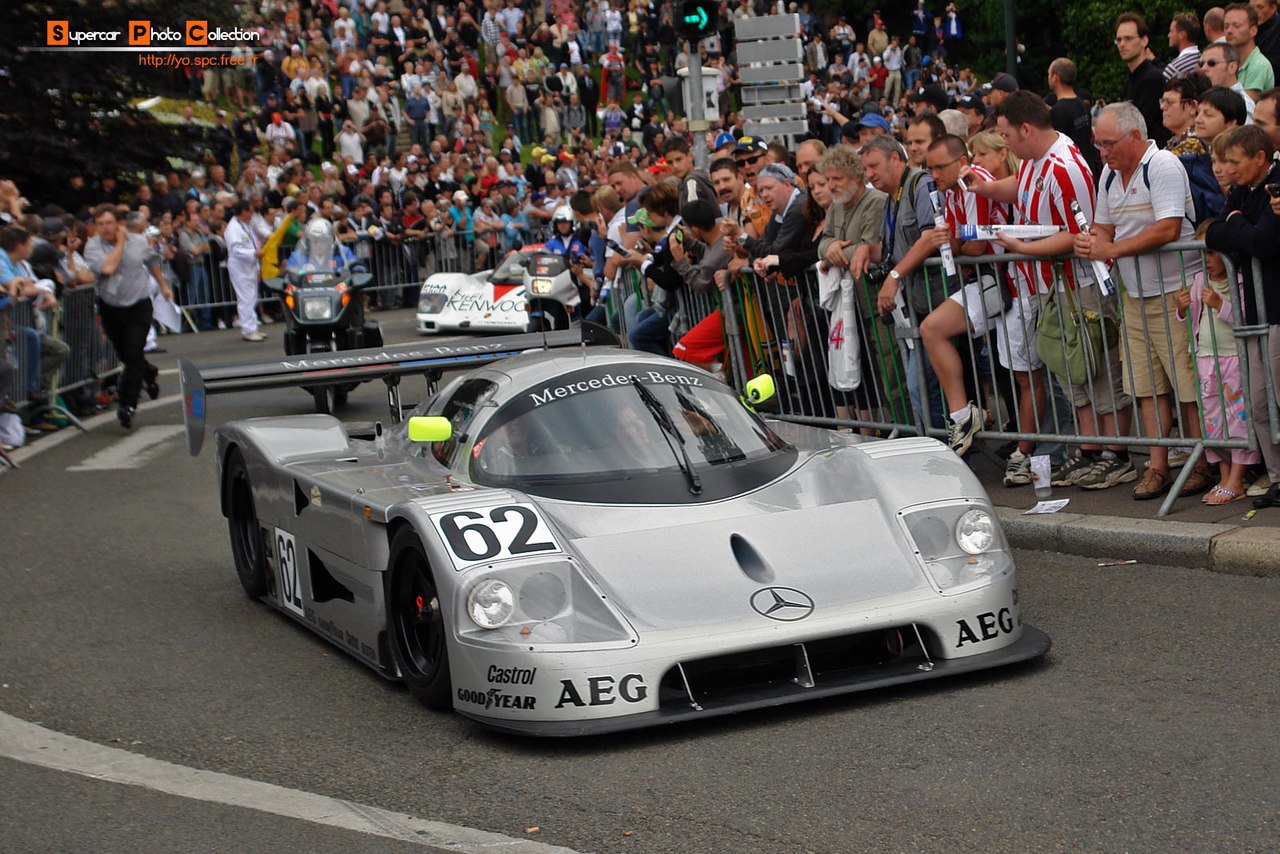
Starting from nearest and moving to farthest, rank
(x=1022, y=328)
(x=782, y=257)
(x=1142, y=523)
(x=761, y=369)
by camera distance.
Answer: (x=1142, y=523) < (x=1022, y=328) < (x=782, y=257) < (x=761, y=369)

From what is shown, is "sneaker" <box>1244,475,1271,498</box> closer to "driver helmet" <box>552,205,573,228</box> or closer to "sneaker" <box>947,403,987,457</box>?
"sneaker" <box>947,403,987,457</box>

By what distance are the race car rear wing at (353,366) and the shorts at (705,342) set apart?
2.33 meters

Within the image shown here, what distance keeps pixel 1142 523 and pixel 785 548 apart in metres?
2.54

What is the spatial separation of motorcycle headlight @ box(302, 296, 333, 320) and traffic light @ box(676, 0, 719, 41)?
4.56 meters

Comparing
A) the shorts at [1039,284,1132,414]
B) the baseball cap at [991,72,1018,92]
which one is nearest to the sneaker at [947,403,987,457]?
the shorts at [1039,284,1132,414]

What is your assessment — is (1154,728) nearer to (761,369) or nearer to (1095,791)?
(1095,791)

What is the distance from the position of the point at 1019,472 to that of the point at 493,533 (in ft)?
13.5

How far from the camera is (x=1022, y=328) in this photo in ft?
29.1

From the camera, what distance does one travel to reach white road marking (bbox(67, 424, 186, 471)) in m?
13.4

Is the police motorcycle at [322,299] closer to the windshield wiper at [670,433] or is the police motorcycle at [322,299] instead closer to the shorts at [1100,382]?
the shorts at [1100,382]

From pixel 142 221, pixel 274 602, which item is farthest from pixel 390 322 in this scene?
pixel 274 602

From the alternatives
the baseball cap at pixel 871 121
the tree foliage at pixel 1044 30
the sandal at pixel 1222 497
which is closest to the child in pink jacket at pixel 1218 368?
the sandal at pixel 1222 497

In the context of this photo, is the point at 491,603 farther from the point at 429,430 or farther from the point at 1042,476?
the point at 1042,476

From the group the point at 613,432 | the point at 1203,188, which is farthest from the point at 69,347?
the point at 1203,188
